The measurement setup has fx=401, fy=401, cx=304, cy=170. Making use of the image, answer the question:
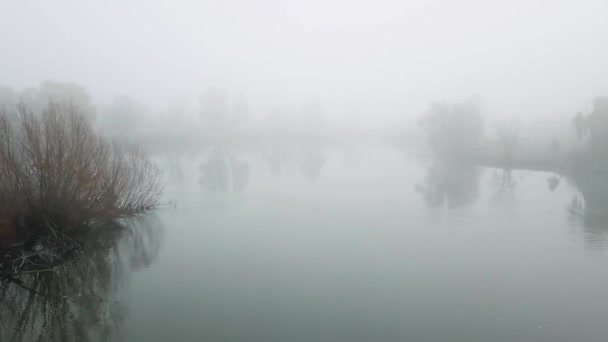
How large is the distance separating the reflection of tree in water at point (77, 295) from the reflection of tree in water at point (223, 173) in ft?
33.4

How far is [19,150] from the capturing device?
901cm

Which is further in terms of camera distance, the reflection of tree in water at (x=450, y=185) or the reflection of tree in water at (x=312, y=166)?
the reflection of tree in water at (x=312, y=166)

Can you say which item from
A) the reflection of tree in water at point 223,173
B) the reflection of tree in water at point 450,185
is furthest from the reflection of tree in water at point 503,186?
the reflection of tree in water at point 223,173

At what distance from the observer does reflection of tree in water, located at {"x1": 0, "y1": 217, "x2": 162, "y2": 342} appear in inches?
271

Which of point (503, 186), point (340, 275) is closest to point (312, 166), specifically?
point (503, 186)

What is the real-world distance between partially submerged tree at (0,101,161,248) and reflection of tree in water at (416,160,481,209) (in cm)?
1402

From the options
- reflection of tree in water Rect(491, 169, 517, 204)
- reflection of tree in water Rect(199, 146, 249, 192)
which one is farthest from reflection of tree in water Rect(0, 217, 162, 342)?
reflection of tree in water Rect(491, 169, 517, 204)

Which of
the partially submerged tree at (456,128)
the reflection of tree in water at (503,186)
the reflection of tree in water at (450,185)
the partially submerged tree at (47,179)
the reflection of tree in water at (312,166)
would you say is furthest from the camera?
the partially submerged tree at (456,128)

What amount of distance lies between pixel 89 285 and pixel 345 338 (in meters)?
5.83

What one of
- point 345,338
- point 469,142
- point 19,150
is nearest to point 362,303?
point 345,338

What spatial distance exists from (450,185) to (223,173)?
47.4 feet

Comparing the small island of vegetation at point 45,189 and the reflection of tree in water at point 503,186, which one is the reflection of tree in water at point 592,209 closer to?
the reflection of tree in water at point 503,186

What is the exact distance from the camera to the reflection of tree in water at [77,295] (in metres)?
6.89

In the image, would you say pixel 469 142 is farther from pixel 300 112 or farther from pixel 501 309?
pixel 300 112
